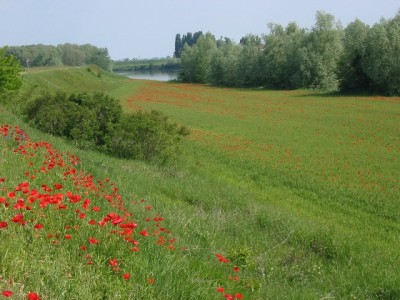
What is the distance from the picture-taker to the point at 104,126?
18969 millimetres

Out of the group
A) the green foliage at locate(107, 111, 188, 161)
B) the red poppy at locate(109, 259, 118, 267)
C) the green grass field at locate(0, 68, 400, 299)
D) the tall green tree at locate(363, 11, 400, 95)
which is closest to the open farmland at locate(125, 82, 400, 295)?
the green grass field at locate(0, 68, 400, 299)

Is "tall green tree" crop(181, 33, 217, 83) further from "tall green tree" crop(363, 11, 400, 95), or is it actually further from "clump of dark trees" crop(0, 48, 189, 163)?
"clump of dark trees" crop(0, 48, 189, 163)

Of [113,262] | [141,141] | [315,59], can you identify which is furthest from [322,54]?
[113,262]

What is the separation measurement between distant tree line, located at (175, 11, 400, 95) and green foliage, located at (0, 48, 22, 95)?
40920 millimetres

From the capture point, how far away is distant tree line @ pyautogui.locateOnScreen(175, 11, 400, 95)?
2100 inches

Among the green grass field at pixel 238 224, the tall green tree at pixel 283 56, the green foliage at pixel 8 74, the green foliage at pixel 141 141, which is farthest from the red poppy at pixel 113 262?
the tall green tree at pixel 283 56

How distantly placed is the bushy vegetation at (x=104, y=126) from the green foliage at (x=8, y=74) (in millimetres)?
2616

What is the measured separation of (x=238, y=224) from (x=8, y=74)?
58.8 feet

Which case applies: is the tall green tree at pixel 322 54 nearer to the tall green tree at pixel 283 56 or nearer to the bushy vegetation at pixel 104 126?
the tall green tree at pixel 283 56

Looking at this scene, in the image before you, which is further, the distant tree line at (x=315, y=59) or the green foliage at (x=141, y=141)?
the distant tree line at (x=315, y=59)

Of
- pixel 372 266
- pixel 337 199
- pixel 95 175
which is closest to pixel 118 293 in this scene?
pixel 372 266

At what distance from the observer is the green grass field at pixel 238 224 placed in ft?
13.0

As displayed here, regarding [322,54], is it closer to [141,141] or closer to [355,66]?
[355,66]

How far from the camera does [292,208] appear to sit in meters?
13.0
